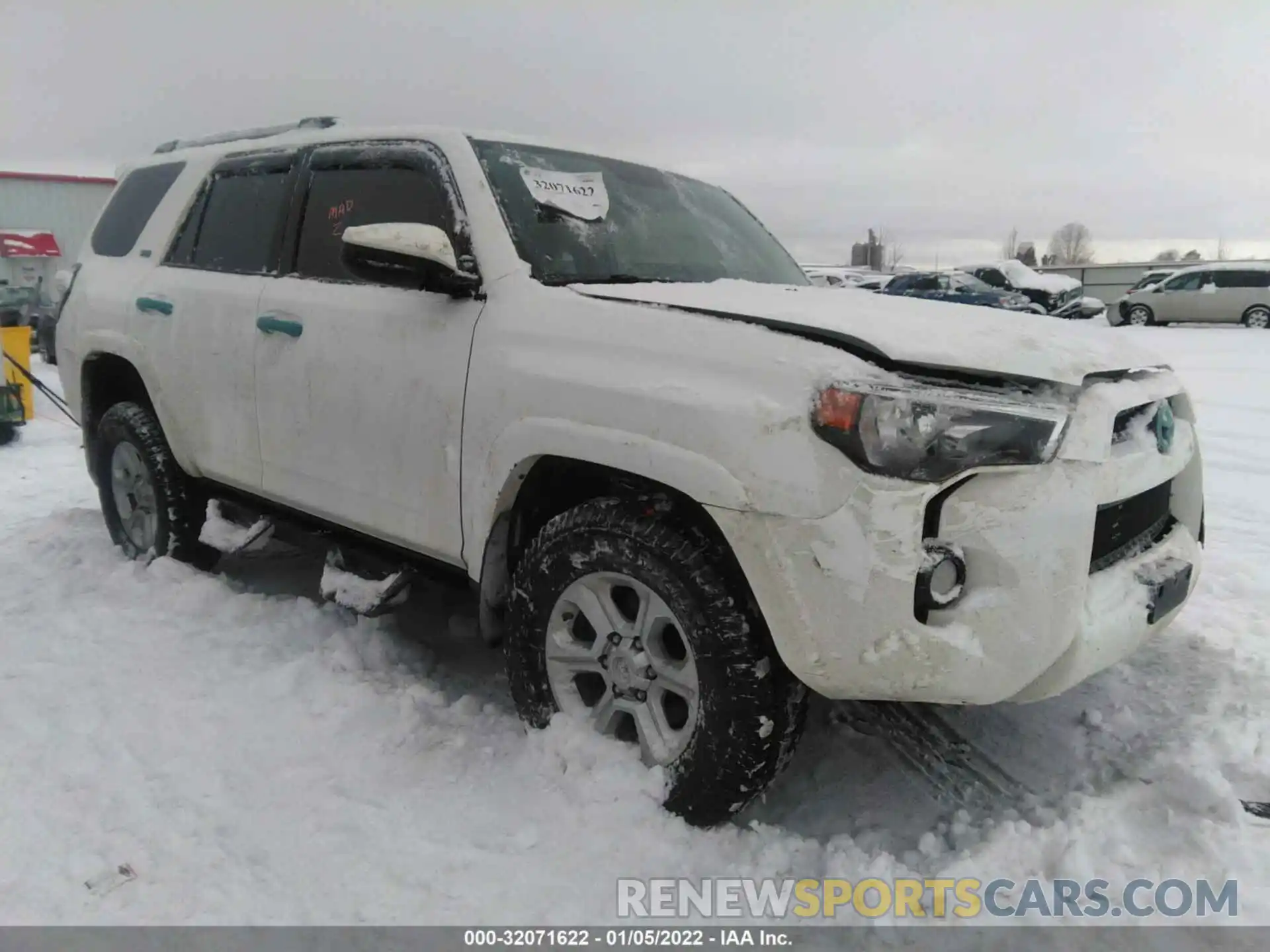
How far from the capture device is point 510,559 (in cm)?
279

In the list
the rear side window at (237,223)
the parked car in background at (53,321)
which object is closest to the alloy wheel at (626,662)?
the rear side window at (237,223)

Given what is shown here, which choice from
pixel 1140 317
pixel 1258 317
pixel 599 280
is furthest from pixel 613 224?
pixel 1140 317

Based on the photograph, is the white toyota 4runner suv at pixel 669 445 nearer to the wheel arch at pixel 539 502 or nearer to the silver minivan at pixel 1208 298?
the wheel arch at pixel 539 502

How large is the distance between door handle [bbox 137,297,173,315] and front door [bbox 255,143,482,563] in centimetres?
75

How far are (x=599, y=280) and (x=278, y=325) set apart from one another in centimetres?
133

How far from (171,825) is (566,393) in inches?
61.0

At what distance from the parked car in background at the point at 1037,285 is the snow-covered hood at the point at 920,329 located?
26.4 m

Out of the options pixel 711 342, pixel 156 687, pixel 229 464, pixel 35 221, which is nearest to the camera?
pixel 711 342

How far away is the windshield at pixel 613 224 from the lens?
285 centimetres

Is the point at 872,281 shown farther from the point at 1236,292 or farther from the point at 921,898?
the point at 921,898

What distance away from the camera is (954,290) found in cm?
2492
